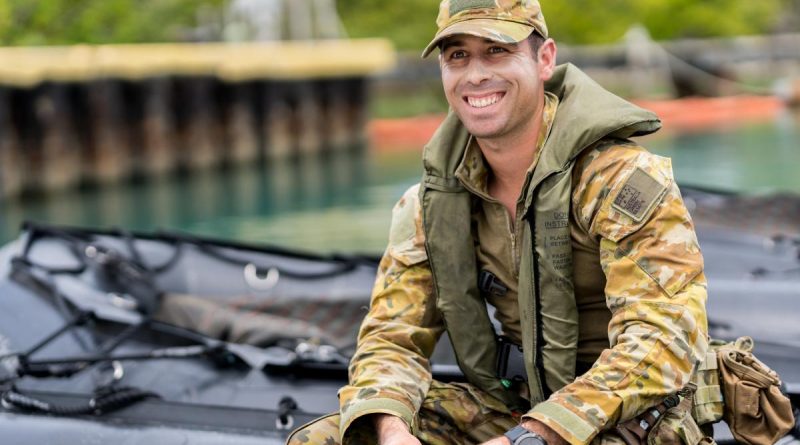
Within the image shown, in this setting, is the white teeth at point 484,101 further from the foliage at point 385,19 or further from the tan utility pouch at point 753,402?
the foliage at point 385,19

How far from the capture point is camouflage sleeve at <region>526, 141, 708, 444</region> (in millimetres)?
2037

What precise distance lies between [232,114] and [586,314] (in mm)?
15367

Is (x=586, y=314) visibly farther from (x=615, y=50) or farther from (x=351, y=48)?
(x=615, y=50)

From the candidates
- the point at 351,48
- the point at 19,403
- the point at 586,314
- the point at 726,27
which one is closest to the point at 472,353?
the point at 586,314

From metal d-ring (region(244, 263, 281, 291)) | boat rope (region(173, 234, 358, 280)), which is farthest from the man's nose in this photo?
metal d-ring (region(244, 263, 281, 291))

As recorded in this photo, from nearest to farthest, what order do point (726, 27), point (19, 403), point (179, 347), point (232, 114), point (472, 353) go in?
1. point (472, 353)
2. point (19, 403)
3. point (179, 347)
4. point (232, 114)
5. point (726, 27)

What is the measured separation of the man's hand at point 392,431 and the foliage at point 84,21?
47.5 ft

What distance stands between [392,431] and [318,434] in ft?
0.54

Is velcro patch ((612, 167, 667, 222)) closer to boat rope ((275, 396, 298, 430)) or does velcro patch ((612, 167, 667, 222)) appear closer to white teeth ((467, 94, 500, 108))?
white teeth ((467, 94, 500, 108))

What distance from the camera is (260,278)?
4555 millimetres

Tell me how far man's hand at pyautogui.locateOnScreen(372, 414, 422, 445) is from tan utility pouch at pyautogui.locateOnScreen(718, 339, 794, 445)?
652 millimetres

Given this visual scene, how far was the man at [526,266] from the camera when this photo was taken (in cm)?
206

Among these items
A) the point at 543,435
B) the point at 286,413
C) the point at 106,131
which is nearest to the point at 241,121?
the point at 106,131

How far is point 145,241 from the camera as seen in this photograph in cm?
480
